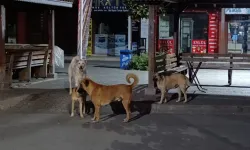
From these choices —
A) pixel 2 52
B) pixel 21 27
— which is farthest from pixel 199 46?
pixel 2 52

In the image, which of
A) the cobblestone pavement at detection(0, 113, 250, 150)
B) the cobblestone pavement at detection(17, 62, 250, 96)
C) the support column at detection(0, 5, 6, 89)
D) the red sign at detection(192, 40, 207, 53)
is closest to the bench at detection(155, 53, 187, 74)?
the cobblestone pavement at detection(17, 62, 250, 96)

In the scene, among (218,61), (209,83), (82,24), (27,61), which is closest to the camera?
(82,24)

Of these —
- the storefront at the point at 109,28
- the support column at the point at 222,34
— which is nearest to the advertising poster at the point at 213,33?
the support column at the point at 222,34

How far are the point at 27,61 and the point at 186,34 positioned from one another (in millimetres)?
13813

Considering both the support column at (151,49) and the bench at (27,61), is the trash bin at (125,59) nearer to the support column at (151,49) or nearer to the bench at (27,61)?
the bench at (27,61)

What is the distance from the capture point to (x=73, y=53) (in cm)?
3133

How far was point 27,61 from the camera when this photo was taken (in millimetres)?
15727

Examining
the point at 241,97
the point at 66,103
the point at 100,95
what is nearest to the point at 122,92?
the point at 100,95

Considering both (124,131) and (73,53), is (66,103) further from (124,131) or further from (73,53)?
(73,53)

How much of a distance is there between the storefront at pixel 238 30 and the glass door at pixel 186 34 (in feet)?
7.01

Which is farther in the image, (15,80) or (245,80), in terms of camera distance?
(245,80)

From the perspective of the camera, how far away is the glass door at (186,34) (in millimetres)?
27625

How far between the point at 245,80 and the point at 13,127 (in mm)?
10115

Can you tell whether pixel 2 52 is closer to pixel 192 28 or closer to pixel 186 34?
pixel 186 34
